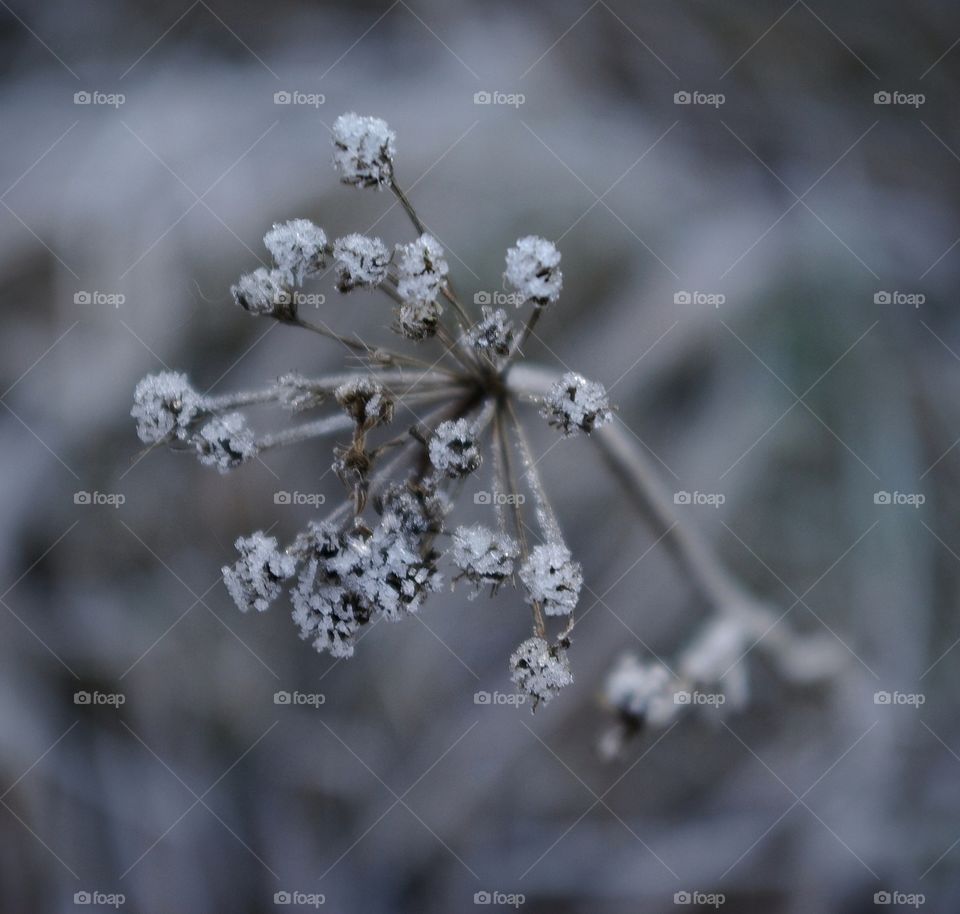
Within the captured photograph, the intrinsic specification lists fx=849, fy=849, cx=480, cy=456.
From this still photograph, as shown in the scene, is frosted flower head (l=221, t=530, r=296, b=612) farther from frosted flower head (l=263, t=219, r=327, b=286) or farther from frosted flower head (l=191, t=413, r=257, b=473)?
frosted flower head (l=263, t=219, r=327, b=286)

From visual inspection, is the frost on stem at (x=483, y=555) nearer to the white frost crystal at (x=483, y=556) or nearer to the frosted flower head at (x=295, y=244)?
the white frost crystal at (x=483, y=556)

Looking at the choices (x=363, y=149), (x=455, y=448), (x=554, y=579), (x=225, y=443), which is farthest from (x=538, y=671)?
(x=363, y=149)

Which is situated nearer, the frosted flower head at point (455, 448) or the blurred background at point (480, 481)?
the frosted flower head at point (455, 448)

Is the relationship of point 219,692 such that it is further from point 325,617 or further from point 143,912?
point 325,617

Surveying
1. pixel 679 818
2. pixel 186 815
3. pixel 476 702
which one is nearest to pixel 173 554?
pixel 186 815

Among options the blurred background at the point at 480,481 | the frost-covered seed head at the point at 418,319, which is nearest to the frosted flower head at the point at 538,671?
the frost-covered seed head at the point at 418,319

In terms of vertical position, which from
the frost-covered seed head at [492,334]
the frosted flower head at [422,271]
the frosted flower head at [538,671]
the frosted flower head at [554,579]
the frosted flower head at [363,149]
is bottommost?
the frosted flower head at [538,671]

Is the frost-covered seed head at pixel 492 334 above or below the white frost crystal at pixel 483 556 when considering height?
above

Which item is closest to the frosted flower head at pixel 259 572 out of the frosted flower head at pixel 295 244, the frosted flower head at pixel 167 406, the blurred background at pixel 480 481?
the frosted flower head at pixel 167 406
